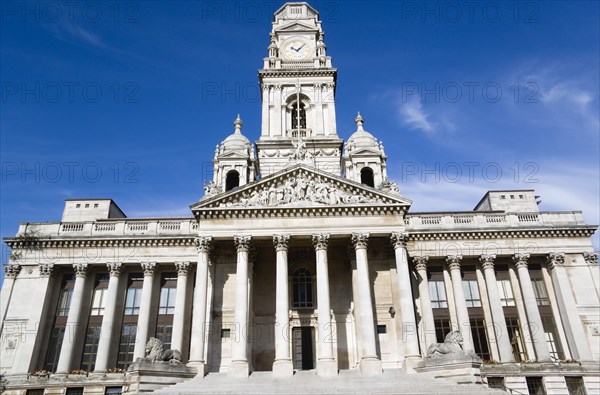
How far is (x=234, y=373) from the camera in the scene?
2956 cm

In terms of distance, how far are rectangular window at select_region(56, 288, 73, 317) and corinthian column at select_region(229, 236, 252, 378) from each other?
15570mm

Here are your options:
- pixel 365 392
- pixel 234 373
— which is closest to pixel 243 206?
pixel 234 373

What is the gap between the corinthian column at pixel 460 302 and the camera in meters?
35.7

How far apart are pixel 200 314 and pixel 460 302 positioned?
2048cm

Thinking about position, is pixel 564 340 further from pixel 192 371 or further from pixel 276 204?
pixel 192 371

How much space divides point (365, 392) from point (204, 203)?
17.2 m

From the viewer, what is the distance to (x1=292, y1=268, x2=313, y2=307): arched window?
36750 mm

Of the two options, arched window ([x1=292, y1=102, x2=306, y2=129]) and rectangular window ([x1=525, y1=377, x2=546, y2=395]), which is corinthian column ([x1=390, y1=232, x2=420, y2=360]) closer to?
rectangular window ([x1=525, y1=377, x2=546, y2=395])

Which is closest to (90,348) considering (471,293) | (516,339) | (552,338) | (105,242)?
(105,242)

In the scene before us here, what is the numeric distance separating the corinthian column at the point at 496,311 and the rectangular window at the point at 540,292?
334 cm

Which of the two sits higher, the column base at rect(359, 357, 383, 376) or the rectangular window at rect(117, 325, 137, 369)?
the rectangular window at rect(117, 325, 137, 369)

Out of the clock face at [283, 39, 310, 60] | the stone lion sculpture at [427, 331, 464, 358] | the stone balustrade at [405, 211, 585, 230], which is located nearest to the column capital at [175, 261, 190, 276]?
the stone balustrade at [405, 211, 585, 230]

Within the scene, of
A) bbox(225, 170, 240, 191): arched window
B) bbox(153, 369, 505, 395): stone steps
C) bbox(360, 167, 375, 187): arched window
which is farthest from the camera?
bbox(360, 167, 375, 187): arched window

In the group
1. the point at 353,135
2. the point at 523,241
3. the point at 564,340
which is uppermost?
the point at 353,135
